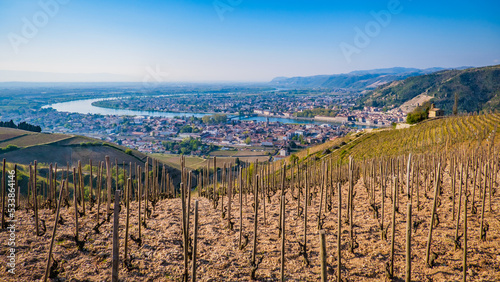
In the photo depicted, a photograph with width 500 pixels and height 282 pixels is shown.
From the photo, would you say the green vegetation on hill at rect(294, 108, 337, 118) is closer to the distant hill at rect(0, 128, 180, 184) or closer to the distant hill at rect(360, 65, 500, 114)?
the distant hill at rect(360, 65, 500, 114)

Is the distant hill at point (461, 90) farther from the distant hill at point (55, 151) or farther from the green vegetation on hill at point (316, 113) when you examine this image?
the distant hill at point (55, 151)

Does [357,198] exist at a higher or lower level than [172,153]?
higher

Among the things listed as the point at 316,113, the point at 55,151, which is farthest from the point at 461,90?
the point at 55,151

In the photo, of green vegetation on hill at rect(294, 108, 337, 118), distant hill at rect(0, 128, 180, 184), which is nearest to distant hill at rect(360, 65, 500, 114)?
green vegetation on hill at rect(294, 108, 337, 118)

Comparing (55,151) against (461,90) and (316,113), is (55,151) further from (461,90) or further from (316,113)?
(461,90)

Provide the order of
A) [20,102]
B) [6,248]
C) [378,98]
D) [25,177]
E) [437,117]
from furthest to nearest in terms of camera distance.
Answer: [378,98] → [20,102] → [437,117] → [25,177] → [6,248]

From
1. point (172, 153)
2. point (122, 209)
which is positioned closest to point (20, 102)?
point (172, 153)

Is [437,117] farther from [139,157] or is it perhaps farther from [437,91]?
[437,91]

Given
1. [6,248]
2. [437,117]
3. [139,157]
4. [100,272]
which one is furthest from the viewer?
[437,117]
